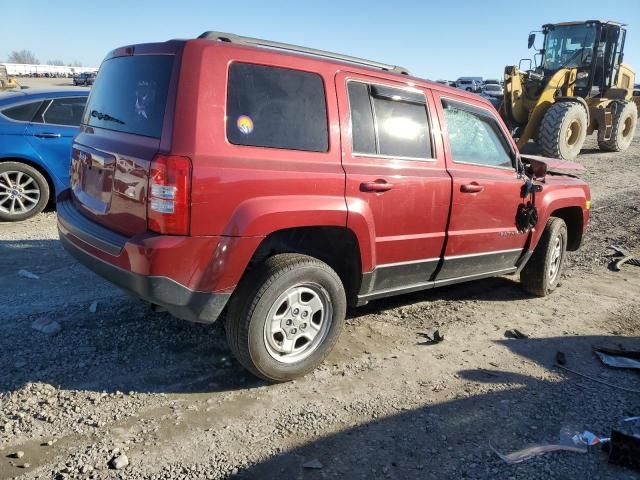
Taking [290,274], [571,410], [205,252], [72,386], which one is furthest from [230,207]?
[571,410]

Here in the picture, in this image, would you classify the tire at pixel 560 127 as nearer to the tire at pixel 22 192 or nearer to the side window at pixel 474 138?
the side window at pixel 474 138

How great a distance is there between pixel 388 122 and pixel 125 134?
1761mm

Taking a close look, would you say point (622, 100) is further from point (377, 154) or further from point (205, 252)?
point (205, 252)

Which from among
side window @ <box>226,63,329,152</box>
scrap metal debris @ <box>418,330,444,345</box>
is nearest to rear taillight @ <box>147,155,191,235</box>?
side window @ <box>226,63,329,152</box>

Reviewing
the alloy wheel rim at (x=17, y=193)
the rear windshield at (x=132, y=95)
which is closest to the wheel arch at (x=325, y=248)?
the rear windshield at (x=132, y=95)

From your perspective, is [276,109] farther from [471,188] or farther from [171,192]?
[471,188]

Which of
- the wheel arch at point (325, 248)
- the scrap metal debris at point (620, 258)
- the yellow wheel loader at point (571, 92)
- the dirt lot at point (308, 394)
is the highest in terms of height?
the yellow wheel loader at point (571, 92)

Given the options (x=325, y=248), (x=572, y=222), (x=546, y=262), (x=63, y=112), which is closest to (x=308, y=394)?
(x=325, y=248)

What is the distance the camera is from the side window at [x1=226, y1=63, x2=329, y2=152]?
10.1 ft

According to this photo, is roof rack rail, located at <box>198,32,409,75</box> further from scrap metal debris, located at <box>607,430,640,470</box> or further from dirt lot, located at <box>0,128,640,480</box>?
scrap metal debris, located at <box>607,430,640,470</box>

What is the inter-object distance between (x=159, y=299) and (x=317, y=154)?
50.8 inches

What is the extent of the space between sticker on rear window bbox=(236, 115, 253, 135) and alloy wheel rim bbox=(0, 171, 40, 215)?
16.2 feet

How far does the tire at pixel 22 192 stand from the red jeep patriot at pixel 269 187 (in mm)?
3368

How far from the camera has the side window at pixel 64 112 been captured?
276 inches
